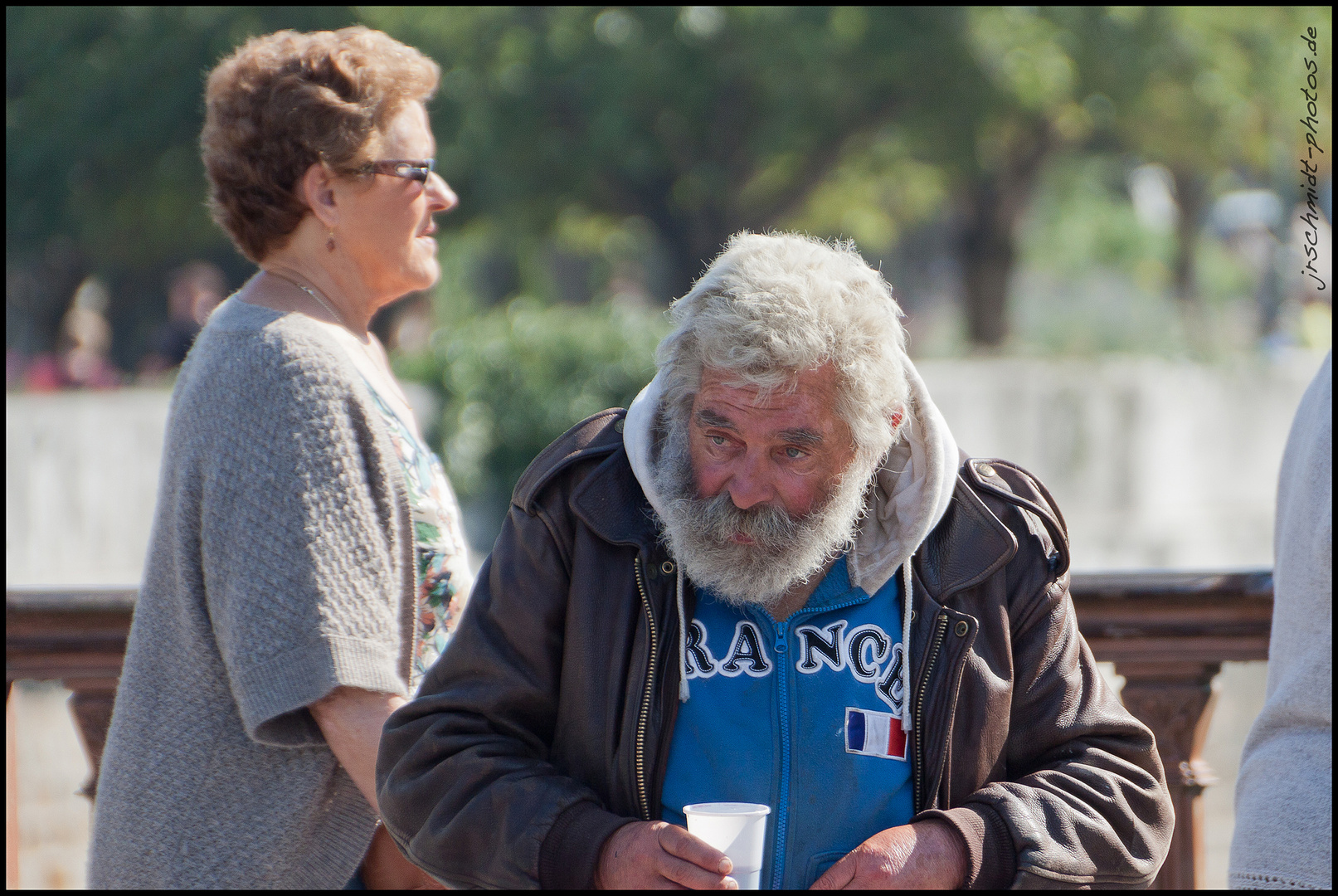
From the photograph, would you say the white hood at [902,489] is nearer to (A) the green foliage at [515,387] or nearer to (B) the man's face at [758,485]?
(B) the man's face at [758,485]

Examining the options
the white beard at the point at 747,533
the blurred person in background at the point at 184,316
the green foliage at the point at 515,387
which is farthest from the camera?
the blurred person in background at the point at 184,316

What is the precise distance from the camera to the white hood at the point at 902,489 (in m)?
2.05

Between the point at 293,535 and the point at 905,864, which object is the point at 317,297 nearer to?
the point at 293,535

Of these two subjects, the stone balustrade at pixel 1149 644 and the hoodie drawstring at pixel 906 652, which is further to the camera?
the stone balustrade at pixel 1149 644

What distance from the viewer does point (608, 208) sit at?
15.6 m

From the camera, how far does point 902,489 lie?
7.14 ft

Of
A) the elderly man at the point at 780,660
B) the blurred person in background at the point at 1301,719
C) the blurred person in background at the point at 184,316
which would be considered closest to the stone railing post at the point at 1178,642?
the elderly man at the point at 780,660

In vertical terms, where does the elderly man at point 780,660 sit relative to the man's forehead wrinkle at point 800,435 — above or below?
below

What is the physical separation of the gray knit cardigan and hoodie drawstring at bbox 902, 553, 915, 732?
795 millimetres

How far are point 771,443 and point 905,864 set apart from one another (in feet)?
2.13

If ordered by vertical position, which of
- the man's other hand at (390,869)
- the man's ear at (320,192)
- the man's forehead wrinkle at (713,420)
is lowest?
the man's other hand at (390,869)

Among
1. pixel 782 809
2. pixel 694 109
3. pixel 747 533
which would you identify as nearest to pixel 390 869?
pixel 782 809

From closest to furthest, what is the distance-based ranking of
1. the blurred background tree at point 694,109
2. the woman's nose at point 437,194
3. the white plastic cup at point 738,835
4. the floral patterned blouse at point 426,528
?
1. the white plastic cup at point 738,835
2. the floral patterned blouse at point 426,528
3. the woman's nose at point 437,194
4. the blurred background tree at point 694,109

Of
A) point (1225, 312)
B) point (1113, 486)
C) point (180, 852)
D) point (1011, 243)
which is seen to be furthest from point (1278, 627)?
point (1225, 312)
